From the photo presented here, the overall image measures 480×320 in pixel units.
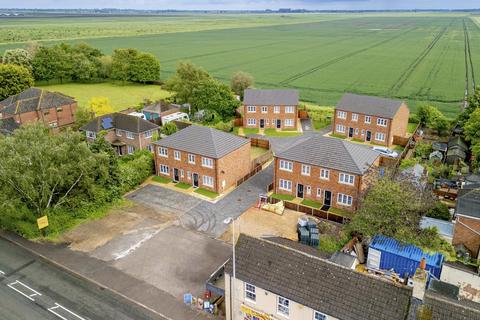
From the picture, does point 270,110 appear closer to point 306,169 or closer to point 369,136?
point 369,136

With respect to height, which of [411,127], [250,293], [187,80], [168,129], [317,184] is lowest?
[411,127]

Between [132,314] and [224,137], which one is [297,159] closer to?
[224,137]

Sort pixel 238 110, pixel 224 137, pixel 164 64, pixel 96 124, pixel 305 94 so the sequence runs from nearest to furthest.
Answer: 1. pixel 224 137
2. pixel 96 124
3. pixel 238 110
4. pixel 305 94
5. pixel 164 64

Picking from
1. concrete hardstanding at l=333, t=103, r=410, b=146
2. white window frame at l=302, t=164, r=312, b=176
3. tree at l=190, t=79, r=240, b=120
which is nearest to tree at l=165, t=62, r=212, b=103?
tree at l=190, t=79, r=240, b=120

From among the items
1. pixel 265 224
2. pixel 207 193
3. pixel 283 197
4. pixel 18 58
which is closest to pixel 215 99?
pixel 207 193

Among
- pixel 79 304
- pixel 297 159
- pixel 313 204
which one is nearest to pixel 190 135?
pixel 297 159

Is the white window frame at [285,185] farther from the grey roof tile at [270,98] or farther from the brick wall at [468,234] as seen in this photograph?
the grey roof tile at [270,98]

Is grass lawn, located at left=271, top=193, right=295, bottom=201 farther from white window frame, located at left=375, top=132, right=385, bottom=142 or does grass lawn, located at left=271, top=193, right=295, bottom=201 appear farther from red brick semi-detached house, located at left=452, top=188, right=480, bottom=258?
white window frame, located at left=375, top=132, right=385, bottom=142
